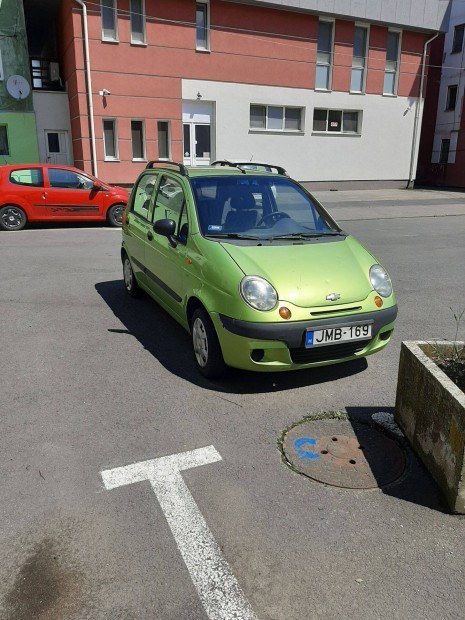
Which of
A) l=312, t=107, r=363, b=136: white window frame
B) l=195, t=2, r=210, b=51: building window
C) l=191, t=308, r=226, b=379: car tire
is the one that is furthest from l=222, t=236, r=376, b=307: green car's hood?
l=312, t=107, r=363, b=136: white window frame

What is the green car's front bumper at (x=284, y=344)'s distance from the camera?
378cm

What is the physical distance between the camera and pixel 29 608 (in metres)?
2.16

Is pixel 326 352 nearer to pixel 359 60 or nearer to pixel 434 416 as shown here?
pixel 434 416

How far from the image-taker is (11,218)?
41.4ft

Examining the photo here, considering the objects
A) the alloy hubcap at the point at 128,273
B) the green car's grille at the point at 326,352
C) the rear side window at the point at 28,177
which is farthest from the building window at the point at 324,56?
the green car's grille at the point at 326,352

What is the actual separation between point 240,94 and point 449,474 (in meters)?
21.5

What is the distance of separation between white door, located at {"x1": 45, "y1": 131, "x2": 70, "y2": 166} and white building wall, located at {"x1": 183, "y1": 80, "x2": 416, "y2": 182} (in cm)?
553

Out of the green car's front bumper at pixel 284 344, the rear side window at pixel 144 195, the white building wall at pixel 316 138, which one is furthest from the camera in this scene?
the white building wall at pixel 316 138

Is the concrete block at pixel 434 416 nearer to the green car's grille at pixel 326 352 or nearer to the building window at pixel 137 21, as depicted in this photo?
the green car's grille at pixel 326 352

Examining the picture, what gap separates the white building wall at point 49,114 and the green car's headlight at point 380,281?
1995 cm

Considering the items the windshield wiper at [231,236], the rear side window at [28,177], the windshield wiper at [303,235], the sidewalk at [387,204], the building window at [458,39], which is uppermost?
the building window at [458,39]

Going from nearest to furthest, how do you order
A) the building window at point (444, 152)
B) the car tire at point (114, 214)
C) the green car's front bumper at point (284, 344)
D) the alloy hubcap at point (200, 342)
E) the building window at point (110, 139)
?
the green car's front bumper at point (284, 344) → the alloy hubcap at point (200, 342) → the car tire at point (114, 214) → the building window at point (110, 139) → the building window at point (444, 152)

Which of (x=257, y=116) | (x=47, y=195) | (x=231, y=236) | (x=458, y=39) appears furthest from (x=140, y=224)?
(x=458, y=39)

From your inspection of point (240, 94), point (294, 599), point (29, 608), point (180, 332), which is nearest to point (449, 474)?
point (294, 599)
